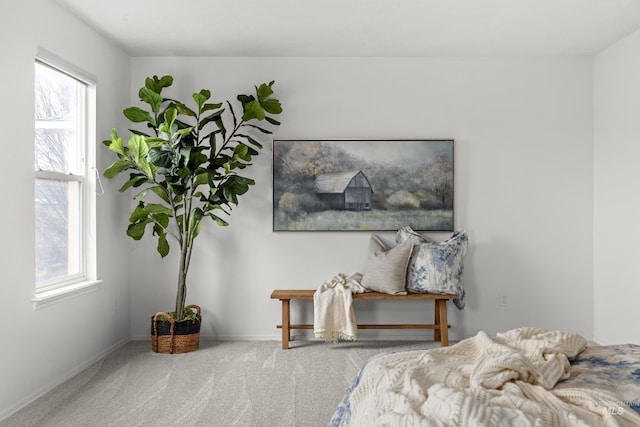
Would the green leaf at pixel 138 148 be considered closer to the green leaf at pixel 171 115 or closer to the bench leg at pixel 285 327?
the green leaf at pixel 171 115

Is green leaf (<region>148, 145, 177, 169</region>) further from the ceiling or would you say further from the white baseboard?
the white baseboard

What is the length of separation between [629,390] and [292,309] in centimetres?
345

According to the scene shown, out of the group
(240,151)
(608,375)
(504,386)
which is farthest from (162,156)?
(608,375)

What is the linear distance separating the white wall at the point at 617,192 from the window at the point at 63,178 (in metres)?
4.37

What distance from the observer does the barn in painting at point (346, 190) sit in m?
4.82

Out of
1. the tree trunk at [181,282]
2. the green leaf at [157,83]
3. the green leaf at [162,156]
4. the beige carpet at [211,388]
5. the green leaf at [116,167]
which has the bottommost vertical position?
the beige carpet at [211,388]

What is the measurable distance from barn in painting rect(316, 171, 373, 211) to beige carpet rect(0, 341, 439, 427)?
1267 millimetres

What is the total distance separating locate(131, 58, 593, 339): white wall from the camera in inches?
190

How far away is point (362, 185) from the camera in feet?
15.8

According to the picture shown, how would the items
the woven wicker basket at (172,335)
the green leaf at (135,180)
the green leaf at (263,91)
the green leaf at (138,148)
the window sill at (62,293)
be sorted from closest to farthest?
the window sill at (62,293) → the green leaf at (138,148) → the green leaf at (135,180) → the woven wicker basket at (172,335) → the green leaf at (263,91)

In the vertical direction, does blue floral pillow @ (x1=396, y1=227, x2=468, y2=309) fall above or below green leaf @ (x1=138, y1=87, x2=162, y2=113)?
below

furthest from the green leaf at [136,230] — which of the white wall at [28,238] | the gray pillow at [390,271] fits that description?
the gray pillow at [390,271]

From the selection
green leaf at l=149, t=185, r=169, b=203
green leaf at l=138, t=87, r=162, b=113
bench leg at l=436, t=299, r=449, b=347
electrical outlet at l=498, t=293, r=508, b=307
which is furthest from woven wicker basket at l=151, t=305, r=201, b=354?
electrical outlet at l=498, t=293, r=508, b=307

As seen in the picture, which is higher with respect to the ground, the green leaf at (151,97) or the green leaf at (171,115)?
the green leaf at (151,97)
